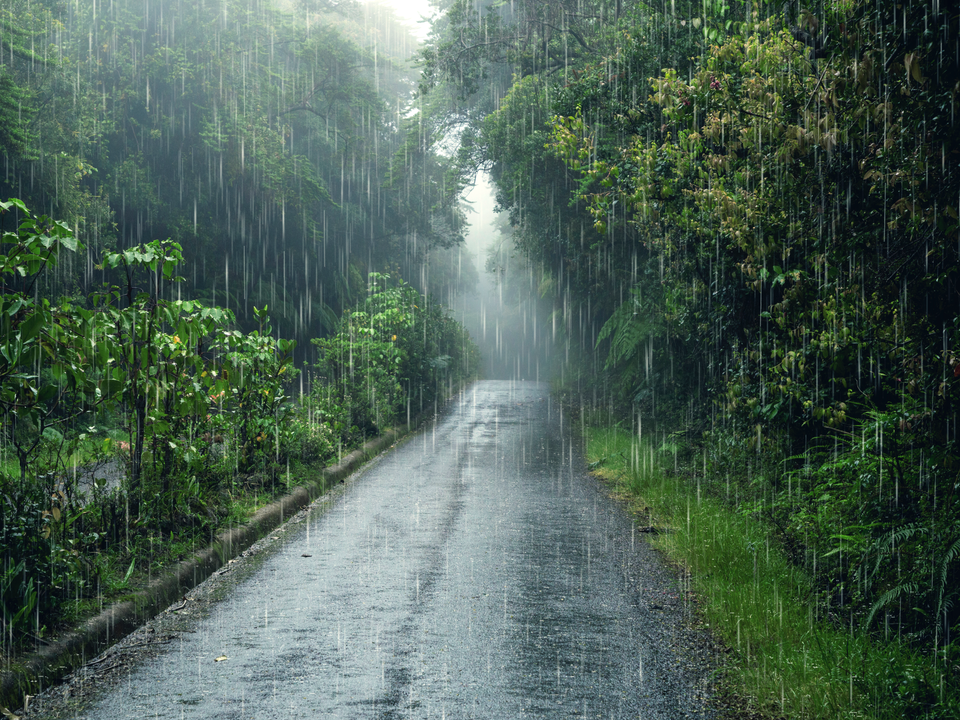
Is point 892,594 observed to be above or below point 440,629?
above

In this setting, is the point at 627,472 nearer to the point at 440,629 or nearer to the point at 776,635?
the point at 776,635

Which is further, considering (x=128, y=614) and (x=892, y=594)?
(x=128, y=614)

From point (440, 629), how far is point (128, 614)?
6.94 feet

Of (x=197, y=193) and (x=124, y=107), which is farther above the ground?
(x=124, y=107)

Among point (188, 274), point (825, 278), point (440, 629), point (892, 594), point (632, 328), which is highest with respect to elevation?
point (188, 274)

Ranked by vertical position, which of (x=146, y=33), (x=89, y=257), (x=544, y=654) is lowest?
(x=544, y=654)

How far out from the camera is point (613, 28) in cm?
1587

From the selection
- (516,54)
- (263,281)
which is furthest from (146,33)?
(516,54)

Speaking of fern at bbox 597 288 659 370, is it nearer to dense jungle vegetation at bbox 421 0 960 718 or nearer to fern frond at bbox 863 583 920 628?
dense jungle vegetation at bbox 421 0 960 718

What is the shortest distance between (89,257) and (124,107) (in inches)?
302

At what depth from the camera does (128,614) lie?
208 inches

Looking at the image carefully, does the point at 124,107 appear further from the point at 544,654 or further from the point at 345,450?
the point at 544,654

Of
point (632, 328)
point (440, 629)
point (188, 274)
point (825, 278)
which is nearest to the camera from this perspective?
point (440, 629)

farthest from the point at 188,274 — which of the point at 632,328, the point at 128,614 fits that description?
the point at 128,614
